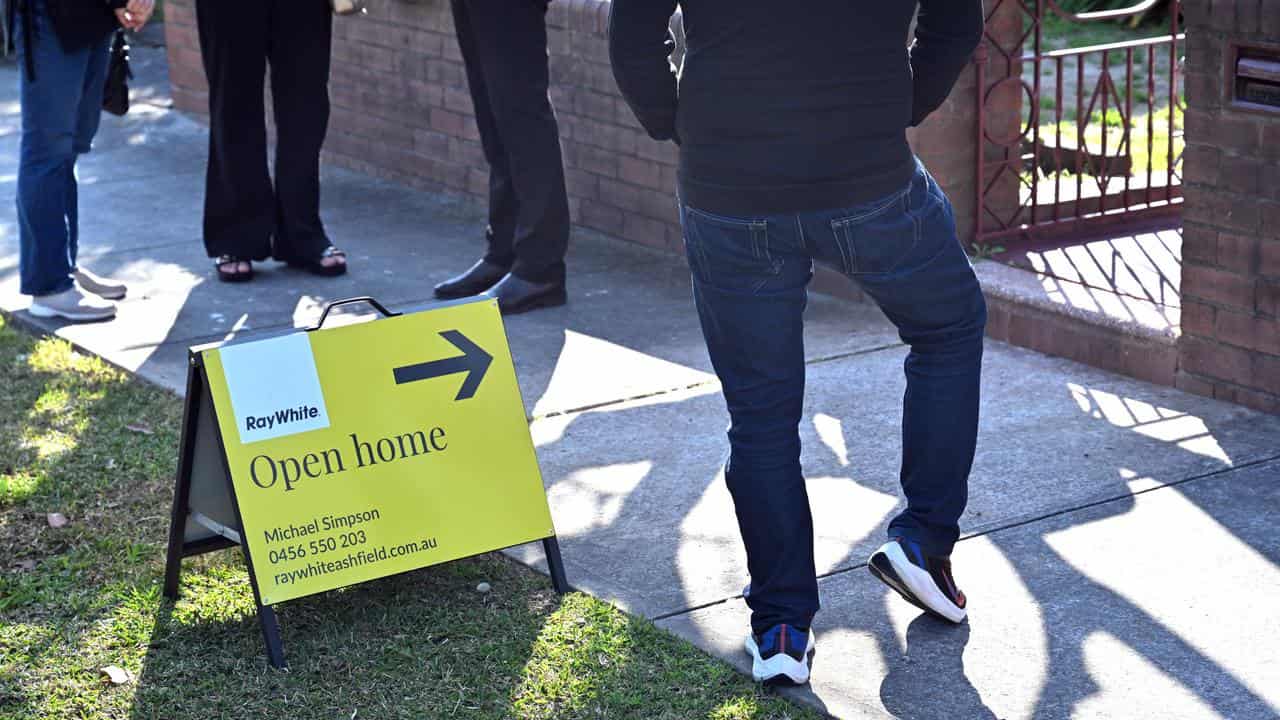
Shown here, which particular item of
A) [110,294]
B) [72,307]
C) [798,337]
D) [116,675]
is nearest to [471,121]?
[110,294]

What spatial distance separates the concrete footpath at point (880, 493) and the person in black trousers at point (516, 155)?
0.59ft

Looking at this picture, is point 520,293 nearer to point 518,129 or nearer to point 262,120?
point 518,129

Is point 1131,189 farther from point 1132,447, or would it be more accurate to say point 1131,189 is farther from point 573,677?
point 573,677

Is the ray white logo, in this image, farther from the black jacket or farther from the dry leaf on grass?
the black jacket

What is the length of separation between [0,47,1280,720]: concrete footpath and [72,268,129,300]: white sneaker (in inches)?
3.1

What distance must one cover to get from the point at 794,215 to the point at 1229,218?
2423 millimetres

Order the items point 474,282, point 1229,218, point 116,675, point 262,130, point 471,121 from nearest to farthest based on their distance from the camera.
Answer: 1. point 116,675
2. point 1229,218
3. point 474,282
4. point 262,130
5. point 471,121

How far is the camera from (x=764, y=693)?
3465mm

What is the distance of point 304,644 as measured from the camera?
3.81m

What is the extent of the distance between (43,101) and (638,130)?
8.18 ft

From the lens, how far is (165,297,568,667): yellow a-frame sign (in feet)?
12.3

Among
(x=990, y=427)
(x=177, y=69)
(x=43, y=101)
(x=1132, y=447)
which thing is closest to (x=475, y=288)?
(x=43, y=101)

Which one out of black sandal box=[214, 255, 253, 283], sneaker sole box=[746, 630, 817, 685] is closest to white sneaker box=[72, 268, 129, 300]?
black sandal box=[214, 255, 253, 283]

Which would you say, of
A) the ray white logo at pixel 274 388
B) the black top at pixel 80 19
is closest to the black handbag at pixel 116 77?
the black top at pixel 80 19
